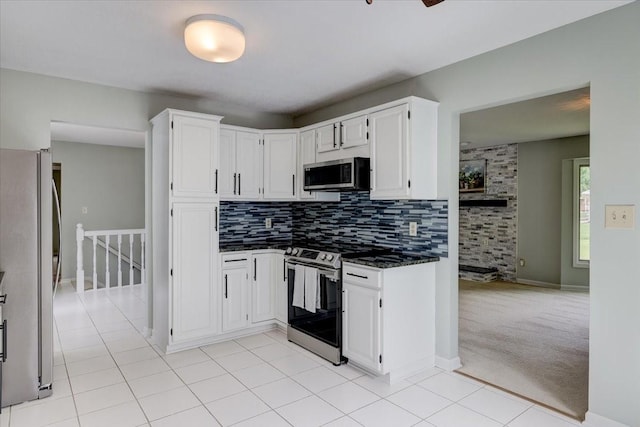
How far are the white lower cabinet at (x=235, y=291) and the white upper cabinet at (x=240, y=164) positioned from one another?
2.22ft

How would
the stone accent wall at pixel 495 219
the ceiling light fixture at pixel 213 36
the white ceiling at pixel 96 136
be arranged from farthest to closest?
the stone accent wall at pixel 495 219 → the white ceiling at pixel 96 136 → the ceiling light fixture at pixel 213 36

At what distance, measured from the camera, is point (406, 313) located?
9.75 ft

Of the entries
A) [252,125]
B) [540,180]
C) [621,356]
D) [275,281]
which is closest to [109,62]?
[252,125]

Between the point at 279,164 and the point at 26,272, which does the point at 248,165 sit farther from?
the point at 26,272

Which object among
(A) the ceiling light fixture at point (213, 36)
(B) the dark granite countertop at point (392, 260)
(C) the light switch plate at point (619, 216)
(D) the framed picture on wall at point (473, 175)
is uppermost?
(A) the ceiling light fixture at point (213, 36)

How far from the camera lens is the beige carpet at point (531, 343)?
277 cm

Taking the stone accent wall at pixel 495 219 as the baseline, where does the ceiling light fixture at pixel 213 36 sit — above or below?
above

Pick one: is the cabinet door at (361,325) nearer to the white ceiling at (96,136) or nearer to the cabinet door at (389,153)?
the cabinet door at (389,153)

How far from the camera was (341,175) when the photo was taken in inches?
133

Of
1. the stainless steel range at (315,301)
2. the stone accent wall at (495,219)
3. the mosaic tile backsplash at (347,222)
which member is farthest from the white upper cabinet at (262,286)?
the stone accent wall at (495,219)

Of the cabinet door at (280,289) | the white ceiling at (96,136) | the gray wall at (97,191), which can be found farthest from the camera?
the gray wall at (97,191)

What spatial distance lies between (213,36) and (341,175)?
60.9 inches

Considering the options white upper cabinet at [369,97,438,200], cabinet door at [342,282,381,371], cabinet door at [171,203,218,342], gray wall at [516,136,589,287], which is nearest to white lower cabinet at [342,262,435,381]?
cabinet door at [342,282,381,371]

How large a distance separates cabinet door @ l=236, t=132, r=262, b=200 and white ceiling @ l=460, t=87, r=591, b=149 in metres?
2.54
